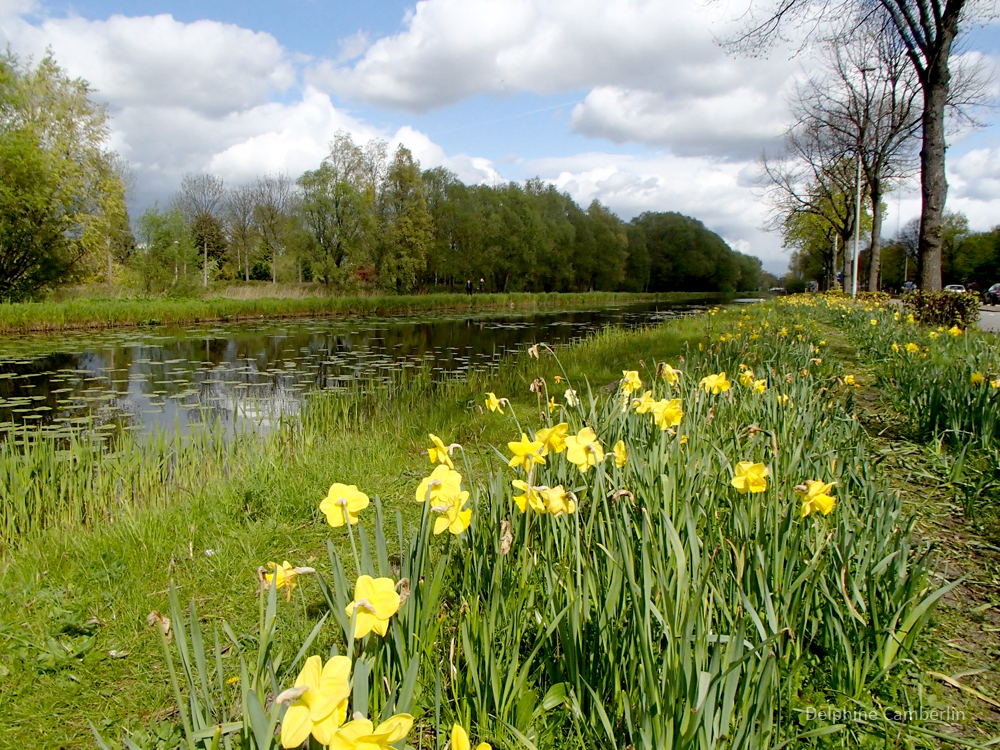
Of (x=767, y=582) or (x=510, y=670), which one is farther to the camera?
(x=767, y=582)

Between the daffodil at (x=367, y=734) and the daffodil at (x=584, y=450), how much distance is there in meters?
0.92

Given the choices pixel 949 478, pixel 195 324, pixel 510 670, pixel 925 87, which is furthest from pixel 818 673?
pixel 195 324

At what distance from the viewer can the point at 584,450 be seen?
1.61m

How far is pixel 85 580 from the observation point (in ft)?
8.16

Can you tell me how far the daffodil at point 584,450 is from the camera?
62.0 inches

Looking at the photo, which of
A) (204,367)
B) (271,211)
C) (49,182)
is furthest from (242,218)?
(204,367)

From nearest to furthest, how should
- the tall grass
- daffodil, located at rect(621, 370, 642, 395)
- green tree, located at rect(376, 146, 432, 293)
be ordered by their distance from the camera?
the tall grass, daffodil, located at rect(621, 370, 642, 395), green tree, located at rect(376, 146, 432, 293)

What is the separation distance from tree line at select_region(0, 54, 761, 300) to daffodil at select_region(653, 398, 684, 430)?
22.9 m

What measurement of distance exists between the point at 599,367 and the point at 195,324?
1706cm

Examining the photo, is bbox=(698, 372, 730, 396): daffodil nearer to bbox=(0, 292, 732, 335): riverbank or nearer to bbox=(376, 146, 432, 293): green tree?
bbox=(0, 292, 732, 335): riverbank

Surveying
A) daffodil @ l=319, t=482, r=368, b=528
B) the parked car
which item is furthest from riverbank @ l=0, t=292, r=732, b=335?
the parked car

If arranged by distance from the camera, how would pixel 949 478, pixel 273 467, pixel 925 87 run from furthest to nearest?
pixel 925 87, pixel 273 467, pixel 949 478

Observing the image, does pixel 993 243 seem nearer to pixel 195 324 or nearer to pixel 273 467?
pixel 195 324

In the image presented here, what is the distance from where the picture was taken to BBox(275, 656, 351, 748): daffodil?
715 mm
